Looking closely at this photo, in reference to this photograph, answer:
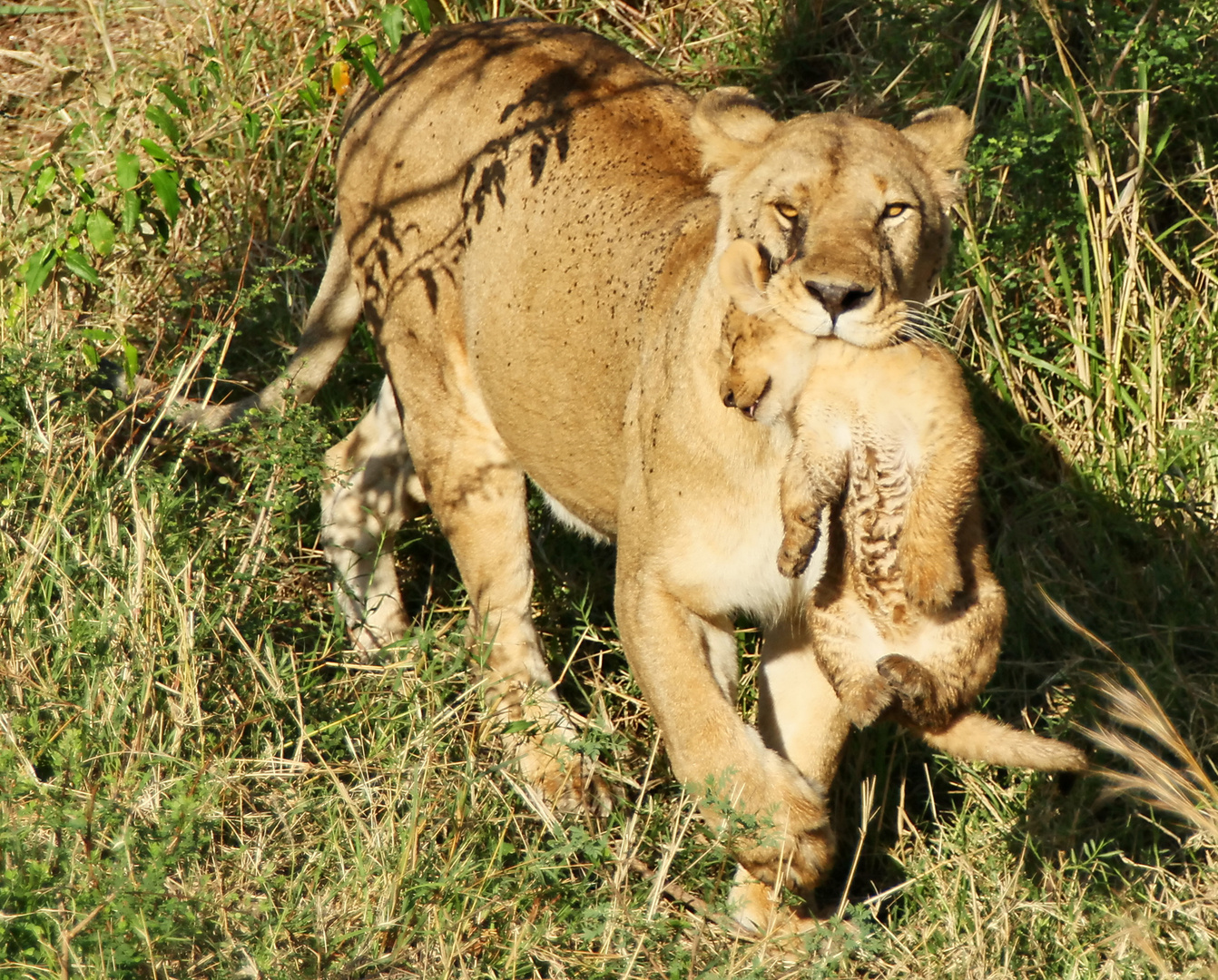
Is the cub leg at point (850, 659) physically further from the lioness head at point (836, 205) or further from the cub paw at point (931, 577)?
the lioness head at point (836, 205)

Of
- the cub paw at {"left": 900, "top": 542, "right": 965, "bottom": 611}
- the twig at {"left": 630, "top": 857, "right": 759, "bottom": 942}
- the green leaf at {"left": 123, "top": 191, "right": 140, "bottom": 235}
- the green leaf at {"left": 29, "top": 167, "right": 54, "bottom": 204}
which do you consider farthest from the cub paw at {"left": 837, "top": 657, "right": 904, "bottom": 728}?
the green leaf at {"left": 29, "top": 167, "right": 54, "bottom": 204}

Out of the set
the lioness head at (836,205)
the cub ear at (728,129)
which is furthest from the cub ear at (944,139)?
the cub ear at (728,129)

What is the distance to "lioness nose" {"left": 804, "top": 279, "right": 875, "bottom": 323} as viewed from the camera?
2723mm

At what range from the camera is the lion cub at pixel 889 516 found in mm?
2705

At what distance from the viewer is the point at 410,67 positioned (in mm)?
4441

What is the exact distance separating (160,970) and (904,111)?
3597mm

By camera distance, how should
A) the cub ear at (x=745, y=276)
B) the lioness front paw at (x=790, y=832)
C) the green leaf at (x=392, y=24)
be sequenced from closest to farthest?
the cub ear at (x=745, y=276), the lioness front paw at (x=790, y=832), the green leaf at (x=392, y=24)

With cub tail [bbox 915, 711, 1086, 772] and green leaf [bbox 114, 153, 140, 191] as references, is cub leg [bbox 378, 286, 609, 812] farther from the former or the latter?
cub tail [bbox 915, 711, 1086, 772]

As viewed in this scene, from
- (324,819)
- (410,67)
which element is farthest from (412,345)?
(324,819)

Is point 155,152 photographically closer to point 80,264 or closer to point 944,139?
point 80,264

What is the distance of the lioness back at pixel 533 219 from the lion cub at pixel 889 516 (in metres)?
0.77

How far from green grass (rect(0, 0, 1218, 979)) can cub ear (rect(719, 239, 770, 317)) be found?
101 cm

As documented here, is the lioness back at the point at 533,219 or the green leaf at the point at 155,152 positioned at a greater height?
the green leaf at the point at 155,152

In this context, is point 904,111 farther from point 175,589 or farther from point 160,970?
point 160,970
